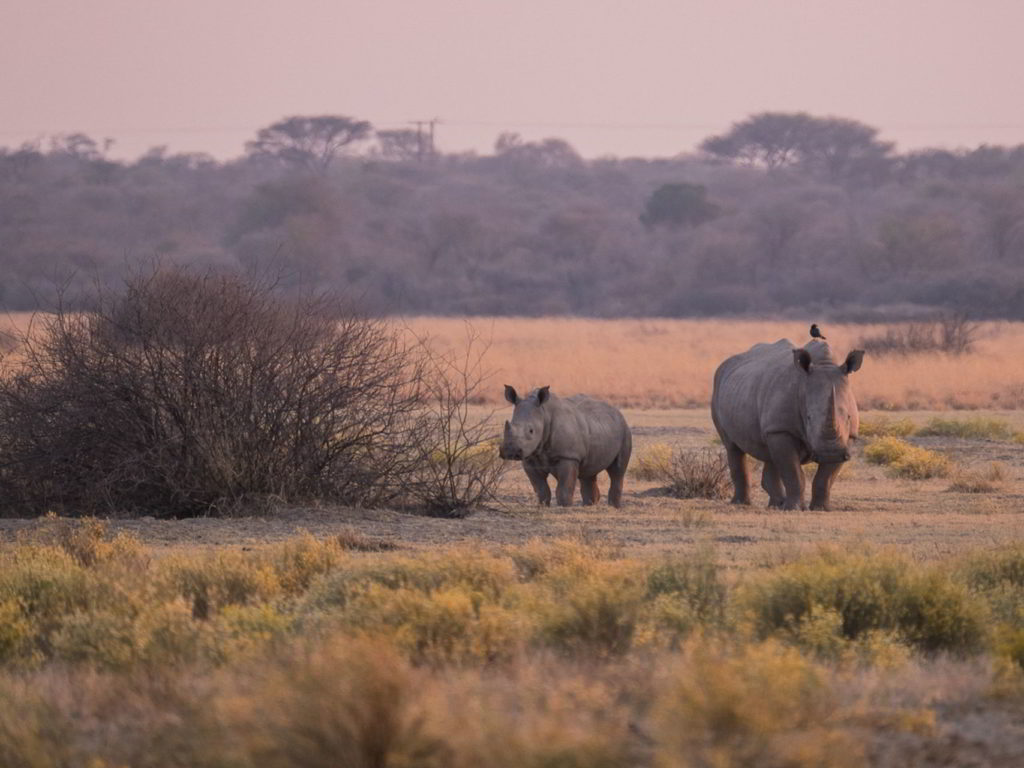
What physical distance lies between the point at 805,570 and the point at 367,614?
6.99ft

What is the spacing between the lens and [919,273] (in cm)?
→ 6531

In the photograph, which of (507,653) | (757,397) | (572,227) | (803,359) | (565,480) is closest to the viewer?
(507,653)

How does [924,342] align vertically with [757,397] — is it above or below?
above

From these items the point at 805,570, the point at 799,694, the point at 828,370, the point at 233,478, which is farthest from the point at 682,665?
the point at 828,370

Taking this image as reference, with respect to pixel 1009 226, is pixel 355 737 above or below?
below

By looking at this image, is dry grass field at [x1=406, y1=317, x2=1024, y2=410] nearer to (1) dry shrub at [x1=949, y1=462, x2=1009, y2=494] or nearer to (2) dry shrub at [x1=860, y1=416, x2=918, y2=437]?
(2) dry shrub at [x1=860, y1=416, x2=918, y2=437]

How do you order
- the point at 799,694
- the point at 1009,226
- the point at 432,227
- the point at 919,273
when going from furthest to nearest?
1. the point at 432,227
2. the point at 1009,226
3. the point at 919,273
4. the point at 799,694

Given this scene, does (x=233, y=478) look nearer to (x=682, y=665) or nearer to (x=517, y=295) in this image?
(x=682, y=665)

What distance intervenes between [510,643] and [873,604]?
176 centimetres

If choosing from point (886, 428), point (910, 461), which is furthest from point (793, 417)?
point (886, 428)

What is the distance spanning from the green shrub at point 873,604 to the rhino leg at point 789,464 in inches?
259

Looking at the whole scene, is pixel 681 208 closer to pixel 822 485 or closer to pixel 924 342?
pixel 924 342

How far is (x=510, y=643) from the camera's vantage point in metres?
7.37

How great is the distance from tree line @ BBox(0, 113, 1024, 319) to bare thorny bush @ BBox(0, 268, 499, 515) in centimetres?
3900
